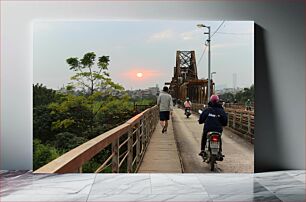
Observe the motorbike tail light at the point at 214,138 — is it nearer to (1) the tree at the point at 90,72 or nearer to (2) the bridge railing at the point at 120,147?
(2) the bridge railing at the point at 120,147

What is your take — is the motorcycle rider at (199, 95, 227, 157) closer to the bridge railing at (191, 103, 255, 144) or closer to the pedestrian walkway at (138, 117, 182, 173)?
the bridge railing at (191, 103, 255, 144)

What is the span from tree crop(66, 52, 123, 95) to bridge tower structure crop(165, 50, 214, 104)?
610 millimetres

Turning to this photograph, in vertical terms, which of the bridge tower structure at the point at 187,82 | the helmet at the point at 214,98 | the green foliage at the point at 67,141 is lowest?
the green foliage at the point at 67,141

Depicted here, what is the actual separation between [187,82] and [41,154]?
1651 mm

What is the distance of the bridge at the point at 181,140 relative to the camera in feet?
13.8

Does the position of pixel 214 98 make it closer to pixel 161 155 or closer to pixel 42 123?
pixel 161 155

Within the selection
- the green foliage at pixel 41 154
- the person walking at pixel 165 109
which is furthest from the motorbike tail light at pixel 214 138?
the green foliage at pixel 41 154

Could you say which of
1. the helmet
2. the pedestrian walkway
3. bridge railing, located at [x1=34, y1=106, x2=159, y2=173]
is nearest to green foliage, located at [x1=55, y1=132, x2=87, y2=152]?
bridge railing, located at [x1=34, y1=106, x2=159, y2=173]

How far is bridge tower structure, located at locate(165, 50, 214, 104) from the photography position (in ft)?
14.0

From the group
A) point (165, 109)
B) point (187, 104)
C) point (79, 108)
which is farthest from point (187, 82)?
point (79, 108)

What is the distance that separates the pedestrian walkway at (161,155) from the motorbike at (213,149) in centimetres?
31

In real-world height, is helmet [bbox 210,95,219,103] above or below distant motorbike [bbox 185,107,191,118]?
above

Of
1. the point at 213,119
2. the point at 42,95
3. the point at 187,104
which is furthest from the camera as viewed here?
the point at 187,104

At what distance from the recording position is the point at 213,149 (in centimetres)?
419
